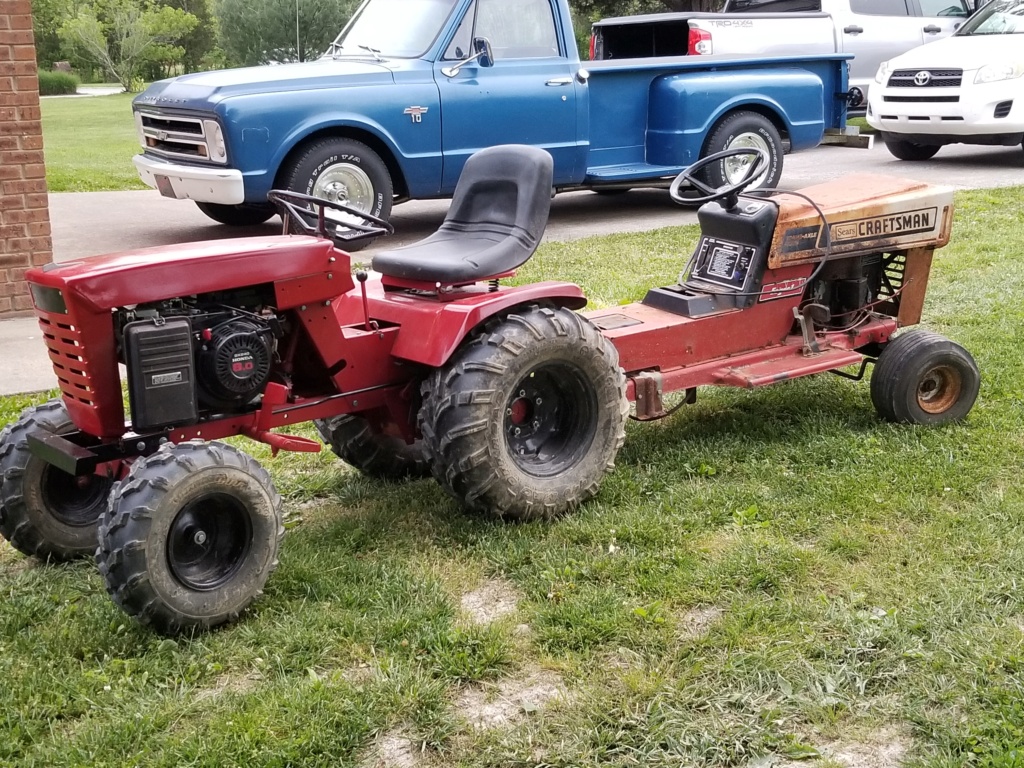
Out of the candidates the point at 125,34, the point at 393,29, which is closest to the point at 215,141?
the point at 393,29

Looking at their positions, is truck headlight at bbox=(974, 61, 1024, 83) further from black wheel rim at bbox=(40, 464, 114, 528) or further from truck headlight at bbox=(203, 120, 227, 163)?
black wheel rim at bbox=(40, 464, 114, 528)

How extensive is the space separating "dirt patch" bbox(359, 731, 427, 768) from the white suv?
1160 centimetres

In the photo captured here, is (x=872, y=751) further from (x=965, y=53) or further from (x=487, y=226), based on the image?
(x=965, y=53)

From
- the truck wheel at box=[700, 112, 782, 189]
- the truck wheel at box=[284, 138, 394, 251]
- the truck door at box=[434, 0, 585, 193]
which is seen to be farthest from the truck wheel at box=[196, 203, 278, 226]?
the truck wheel at box=[700, 112, 782, 189]

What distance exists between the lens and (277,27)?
32031 millimetres

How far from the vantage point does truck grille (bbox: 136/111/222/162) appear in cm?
897

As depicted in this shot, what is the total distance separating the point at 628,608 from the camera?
3.72 metres

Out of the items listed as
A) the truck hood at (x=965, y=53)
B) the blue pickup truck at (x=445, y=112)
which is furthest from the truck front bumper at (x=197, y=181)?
the truck hood at (x=965, y=53)

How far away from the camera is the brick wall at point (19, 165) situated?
7469mm

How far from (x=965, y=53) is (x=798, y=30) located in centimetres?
239

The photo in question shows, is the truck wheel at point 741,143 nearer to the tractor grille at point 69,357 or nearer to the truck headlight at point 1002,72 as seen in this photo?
the truck headlight at point 1002,72

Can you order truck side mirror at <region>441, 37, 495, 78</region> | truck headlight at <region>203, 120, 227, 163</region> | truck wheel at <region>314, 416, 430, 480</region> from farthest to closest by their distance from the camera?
truck side mirror at <region>441, 37, 495, 78</region>, truck headlight at <region>203, 120, 227, 163</region>, truck wheel at <region>314, 416, 430, 480</region>

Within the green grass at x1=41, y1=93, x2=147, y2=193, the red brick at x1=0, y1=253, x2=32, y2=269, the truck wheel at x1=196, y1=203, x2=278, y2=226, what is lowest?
the green grass at x1=41, y1=93, x2=147, y2=193

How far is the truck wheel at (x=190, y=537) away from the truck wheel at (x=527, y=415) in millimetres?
741
